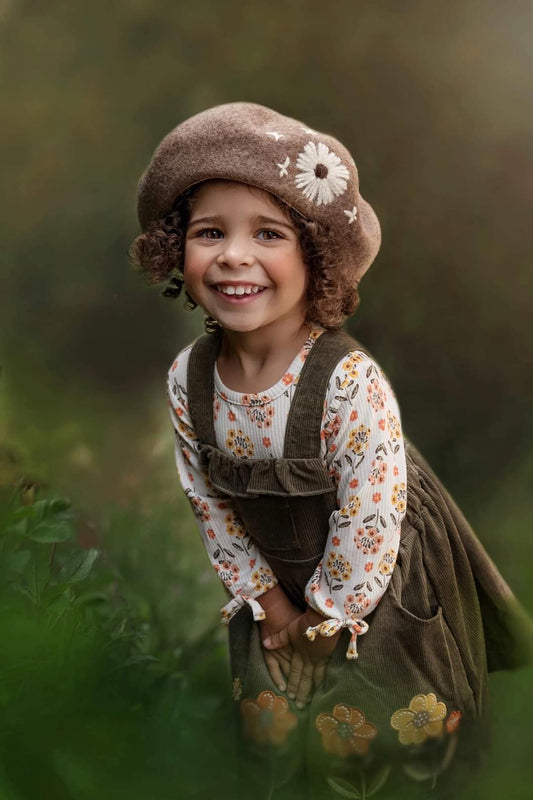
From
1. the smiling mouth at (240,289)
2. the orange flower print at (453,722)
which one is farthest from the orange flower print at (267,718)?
the smiling mouth at (240,289)

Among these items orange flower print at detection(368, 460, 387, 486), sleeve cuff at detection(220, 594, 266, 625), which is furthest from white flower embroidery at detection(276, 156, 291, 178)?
sleeve cuff at detection(220, 594, 266, 625)

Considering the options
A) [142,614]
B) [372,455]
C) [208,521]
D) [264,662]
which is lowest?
[142,614]

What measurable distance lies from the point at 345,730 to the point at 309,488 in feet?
1.07

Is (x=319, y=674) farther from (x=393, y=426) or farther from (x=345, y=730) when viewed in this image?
(x=393, y=426)

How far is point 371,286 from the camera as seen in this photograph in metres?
1.67

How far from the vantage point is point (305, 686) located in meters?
1.19

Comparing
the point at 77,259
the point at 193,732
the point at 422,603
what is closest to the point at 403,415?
the point at 422,603

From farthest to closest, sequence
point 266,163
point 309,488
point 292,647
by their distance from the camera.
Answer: point 292,647 < point 309,488 < point 266,163

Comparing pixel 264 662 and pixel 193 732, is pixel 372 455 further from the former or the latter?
pixel 193 732

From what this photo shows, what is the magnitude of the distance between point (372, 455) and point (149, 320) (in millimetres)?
922

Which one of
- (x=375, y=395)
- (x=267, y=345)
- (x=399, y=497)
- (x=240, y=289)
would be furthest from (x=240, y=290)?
(x=399, y=497)

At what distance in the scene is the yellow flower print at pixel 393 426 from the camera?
1.09 metres

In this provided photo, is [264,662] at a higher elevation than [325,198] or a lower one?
lower

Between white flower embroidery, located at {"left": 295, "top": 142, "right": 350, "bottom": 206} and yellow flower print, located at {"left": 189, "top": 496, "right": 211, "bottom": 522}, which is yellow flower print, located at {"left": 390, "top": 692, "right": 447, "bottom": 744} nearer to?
yellow flower print, located at {"left": 189, "top": 496, "right": 211, "bottom": 522}
